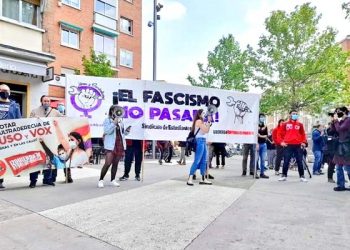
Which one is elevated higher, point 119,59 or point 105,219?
point 119,59

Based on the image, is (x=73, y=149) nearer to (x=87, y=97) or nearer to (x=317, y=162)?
(x=87, y=97)

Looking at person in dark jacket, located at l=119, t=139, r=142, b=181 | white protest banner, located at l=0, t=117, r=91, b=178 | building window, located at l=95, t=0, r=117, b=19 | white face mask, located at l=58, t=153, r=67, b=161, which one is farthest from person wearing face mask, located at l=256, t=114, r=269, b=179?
building window, located at l=95, t=0, r=117, b=19

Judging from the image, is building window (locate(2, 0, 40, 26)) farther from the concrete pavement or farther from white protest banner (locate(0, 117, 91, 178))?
the concrete pavement

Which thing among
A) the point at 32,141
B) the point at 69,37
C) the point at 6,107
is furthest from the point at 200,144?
the point at 69,37

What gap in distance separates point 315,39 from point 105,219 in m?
28.3

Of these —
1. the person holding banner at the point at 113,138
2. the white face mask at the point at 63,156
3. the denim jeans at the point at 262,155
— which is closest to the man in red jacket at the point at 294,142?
the denim jeans at the point at 262,155

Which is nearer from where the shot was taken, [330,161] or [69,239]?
[69,239]

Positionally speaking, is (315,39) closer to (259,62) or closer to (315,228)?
(259,62)

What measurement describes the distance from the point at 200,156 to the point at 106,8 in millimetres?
23590

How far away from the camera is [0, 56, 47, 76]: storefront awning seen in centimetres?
1411

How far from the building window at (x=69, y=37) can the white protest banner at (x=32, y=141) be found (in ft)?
60.6

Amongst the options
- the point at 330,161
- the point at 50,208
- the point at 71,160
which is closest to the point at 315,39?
the point at 330,161

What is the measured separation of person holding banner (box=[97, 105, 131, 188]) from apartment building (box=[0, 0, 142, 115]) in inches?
316

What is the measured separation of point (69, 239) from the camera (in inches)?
165
